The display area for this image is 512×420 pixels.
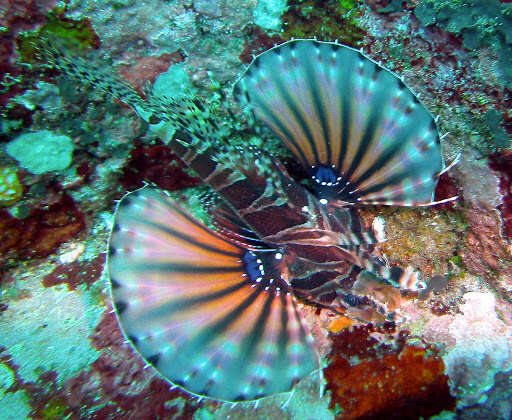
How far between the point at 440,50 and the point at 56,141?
10.1 ft

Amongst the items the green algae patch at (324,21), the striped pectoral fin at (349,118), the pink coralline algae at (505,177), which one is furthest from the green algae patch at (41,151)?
the pink coralline algae at (505,177)

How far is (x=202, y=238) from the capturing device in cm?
280

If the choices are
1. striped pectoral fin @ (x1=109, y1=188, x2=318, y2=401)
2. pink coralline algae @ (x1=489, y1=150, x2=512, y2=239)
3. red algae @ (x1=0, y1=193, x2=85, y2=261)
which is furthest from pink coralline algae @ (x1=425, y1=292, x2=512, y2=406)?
red algae @ (x1=0, y1=193, x2=85, y2=261)

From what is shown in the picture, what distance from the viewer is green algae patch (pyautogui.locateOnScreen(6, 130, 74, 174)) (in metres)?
2.55

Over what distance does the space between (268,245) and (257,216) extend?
0.35 m

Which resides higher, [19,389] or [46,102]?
[46,102]

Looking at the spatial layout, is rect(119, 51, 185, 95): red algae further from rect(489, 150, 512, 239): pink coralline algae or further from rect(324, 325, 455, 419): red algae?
rect(324, 325, 455, 419): red algae

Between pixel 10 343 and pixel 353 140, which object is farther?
pixel 353 140

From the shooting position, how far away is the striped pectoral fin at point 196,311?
2.36 metres

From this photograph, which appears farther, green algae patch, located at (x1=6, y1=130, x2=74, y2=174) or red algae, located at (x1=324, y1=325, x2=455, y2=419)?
red algae, located at (x1=324, y1=325, x2=455, y2=419)

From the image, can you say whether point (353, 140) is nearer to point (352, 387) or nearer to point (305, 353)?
point (305, 353)

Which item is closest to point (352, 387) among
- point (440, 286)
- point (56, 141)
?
point (440, 286)

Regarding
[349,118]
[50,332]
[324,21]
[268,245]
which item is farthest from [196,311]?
[324,21]

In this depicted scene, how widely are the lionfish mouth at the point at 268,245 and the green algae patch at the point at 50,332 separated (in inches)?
25.8
